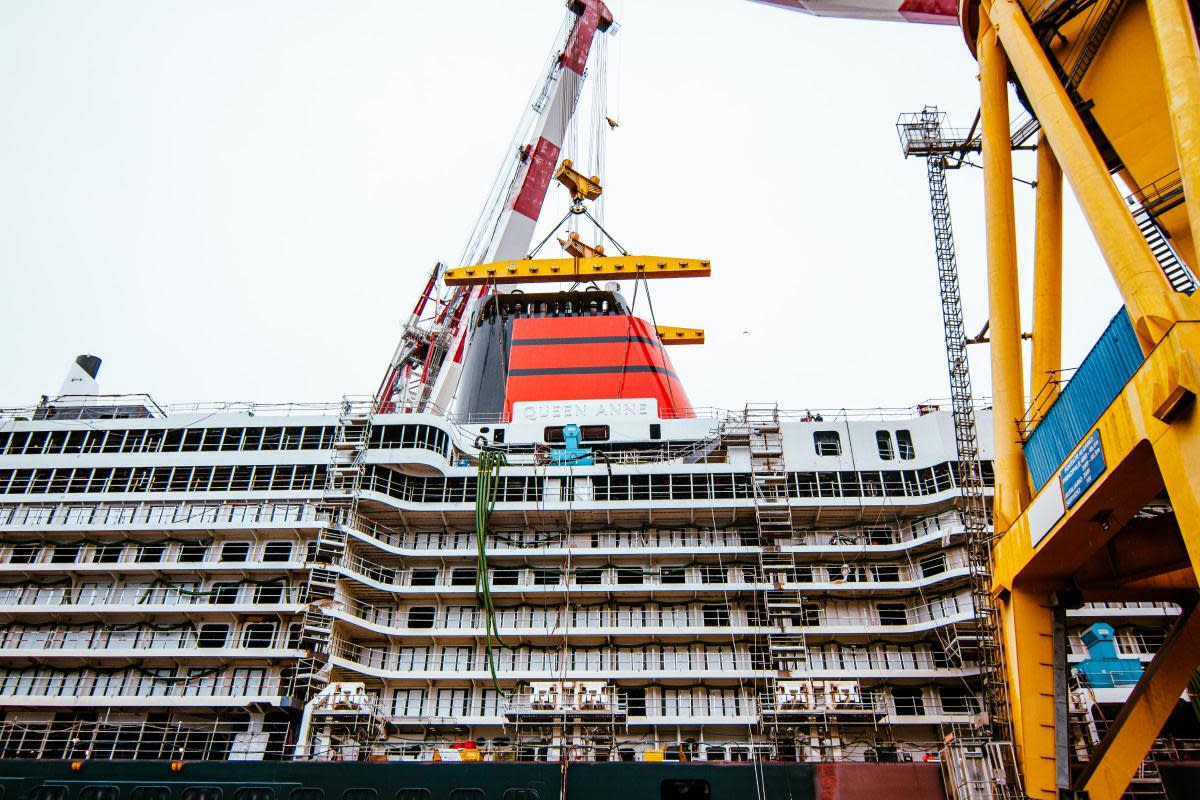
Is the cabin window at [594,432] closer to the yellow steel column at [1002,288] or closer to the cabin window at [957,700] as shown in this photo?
the cabin window at [957,700]

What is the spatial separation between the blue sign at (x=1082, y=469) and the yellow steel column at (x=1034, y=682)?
3.09m

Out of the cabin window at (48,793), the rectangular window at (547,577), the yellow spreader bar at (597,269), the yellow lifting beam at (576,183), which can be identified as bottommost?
the cabin window at (48,793)

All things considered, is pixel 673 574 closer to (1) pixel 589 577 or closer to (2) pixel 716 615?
(2) pixel 716 615

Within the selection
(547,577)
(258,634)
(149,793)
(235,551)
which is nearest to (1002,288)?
(547,577)

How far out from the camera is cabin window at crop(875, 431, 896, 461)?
24625mm

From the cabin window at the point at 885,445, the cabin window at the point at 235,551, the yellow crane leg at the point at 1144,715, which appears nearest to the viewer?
the yellow crane leg at the point at 1144,715

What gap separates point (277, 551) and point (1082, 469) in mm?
21666

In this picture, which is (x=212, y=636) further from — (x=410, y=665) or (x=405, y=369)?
(x=405, y=369)

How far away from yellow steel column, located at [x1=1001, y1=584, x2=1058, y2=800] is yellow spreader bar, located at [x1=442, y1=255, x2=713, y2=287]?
18.7 m

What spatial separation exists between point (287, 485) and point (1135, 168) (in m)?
23.9

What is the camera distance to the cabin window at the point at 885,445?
24625 mm

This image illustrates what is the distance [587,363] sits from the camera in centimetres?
2861

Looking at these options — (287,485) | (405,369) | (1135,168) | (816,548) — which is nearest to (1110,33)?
(1135,168)

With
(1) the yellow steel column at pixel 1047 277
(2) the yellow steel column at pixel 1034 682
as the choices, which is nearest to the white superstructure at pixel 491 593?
(2) the yellow steel column at pixel 1034 682
